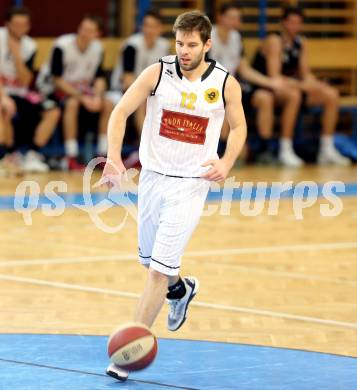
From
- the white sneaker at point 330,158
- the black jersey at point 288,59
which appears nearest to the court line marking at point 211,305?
the black jersey at point 288,59

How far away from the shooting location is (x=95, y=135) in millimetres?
14258

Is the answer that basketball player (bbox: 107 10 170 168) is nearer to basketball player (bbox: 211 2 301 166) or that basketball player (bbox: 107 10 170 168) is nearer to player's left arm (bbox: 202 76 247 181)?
basketball player (bbox: 211 2 301 166)

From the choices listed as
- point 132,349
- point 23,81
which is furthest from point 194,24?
point 23,81

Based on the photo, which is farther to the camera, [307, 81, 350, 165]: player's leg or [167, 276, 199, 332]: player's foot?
[307, 81, 350, 165]: player's leg

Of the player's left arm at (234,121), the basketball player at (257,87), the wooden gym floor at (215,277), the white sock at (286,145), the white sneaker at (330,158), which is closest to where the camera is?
the player's left arm at (234,121)

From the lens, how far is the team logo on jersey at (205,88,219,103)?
18.2 feet

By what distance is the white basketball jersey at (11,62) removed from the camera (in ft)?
42.7

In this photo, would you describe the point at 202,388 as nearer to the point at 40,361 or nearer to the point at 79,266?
the point at 40,361

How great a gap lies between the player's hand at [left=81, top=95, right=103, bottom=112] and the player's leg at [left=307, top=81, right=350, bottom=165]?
3020mm

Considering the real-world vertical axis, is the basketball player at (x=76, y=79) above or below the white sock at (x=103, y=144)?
above

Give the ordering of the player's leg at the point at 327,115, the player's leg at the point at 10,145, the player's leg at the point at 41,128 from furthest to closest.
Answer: the player's leg at the point at 327,115 < the player's leg at the point at 41,128 < the player's leg at the point at 10,145

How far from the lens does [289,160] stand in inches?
581

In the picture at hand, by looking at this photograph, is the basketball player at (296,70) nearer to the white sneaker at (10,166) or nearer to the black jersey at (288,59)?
the black jersey at (288,59)

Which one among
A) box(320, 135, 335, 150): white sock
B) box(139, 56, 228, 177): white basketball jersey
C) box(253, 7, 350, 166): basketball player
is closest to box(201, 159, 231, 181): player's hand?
box(139, 56, 228, 177): white basketball jersey
